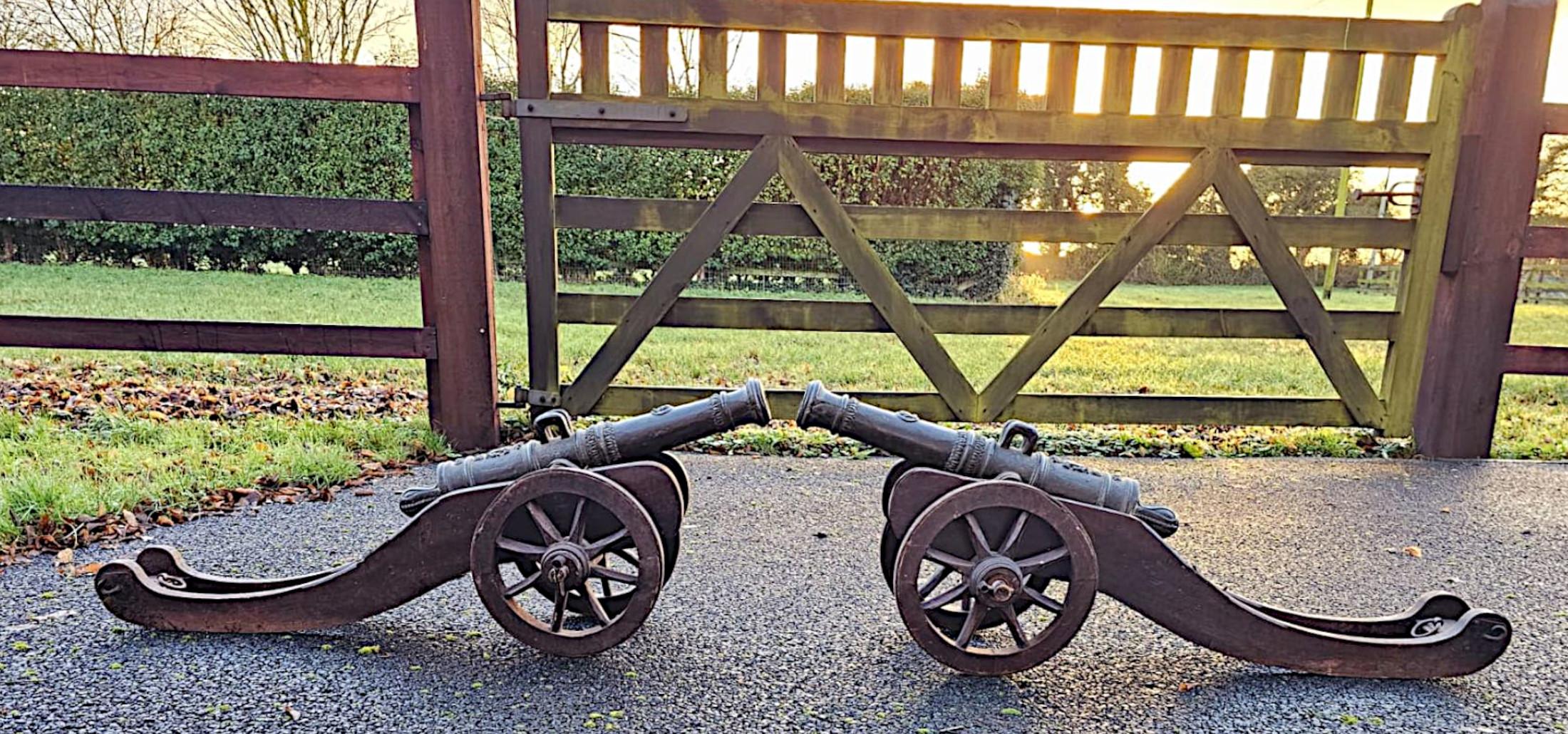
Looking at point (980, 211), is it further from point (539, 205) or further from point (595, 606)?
point (595, 606)

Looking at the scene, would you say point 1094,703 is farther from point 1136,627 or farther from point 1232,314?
point 1232,314

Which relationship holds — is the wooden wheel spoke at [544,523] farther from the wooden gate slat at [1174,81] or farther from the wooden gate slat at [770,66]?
the wooden gate slat at [1174,81]

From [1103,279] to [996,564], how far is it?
7.86ft

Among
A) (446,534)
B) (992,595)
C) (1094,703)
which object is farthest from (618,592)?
(1094,703)

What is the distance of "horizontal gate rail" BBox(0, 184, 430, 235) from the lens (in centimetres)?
339

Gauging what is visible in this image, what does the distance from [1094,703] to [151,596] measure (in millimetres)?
2278

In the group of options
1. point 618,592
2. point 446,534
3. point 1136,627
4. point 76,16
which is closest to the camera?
point 446,534

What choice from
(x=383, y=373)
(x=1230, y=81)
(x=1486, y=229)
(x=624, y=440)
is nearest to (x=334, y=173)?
(x=383, y=373)

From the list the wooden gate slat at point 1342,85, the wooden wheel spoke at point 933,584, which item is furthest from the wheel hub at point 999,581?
the wooden gate slat at point 1342,85

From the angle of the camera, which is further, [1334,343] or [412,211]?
[1334,343]

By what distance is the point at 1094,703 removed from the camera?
1.98m

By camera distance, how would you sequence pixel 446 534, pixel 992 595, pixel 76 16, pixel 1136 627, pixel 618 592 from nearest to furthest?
pixel 992 595, pixel 446 534, pixel 1136 627, pixel 618 592, pixel 76 16

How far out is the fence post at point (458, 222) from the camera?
3.49 m

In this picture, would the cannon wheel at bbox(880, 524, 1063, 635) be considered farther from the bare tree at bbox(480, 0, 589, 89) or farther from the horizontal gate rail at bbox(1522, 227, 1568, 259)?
the bare tree at bbox(480, 0, 589, 89)
